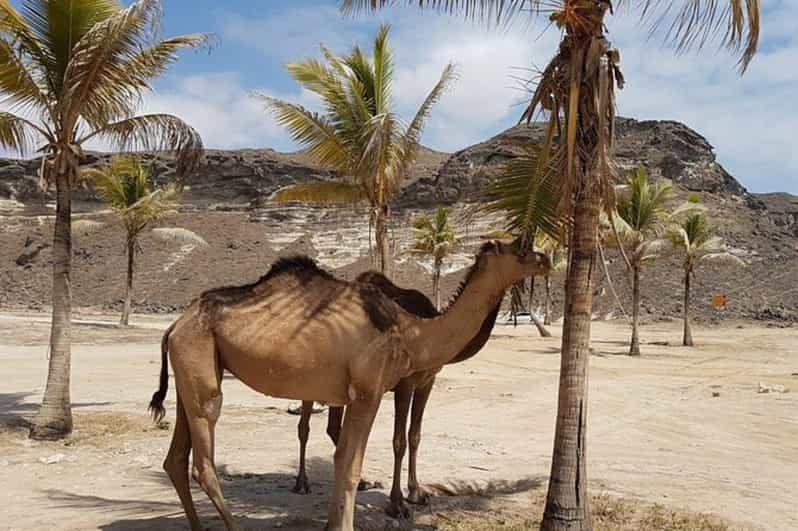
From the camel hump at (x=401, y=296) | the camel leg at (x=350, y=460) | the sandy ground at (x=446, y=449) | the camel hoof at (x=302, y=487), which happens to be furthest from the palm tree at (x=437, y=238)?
the camel leg at (x=350, y=460)

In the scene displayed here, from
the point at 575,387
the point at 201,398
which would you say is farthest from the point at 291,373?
the point at 575,387

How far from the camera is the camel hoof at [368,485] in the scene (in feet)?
29.2

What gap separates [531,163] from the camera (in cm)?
820

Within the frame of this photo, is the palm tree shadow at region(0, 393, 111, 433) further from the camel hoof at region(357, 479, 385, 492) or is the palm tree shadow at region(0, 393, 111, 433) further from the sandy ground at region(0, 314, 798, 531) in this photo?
the camel hoof at region(357, 479, 385, 492)

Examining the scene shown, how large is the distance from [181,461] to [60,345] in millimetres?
6132

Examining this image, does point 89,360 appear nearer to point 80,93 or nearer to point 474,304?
point 80,93

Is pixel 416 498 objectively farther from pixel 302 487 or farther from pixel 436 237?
pixel 436 237

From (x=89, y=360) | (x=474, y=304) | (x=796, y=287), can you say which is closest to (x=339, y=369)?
(x=474, y=304)

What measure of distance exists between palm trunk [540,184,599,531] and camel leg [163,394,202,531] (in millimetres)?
3205

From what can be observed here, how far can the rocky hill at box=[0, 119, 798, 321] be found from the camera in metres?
64.6

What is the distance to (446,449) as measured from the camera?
37.8ft

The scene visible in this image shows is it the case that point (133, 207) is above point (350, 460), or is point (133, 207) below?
above

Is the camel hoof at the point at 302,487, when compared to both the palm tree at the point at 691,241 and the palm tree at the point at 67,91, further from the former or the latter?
the palm tree at the point at 691,241

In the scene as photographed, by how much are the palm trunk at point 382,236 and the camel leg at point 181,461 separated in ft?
33.3
